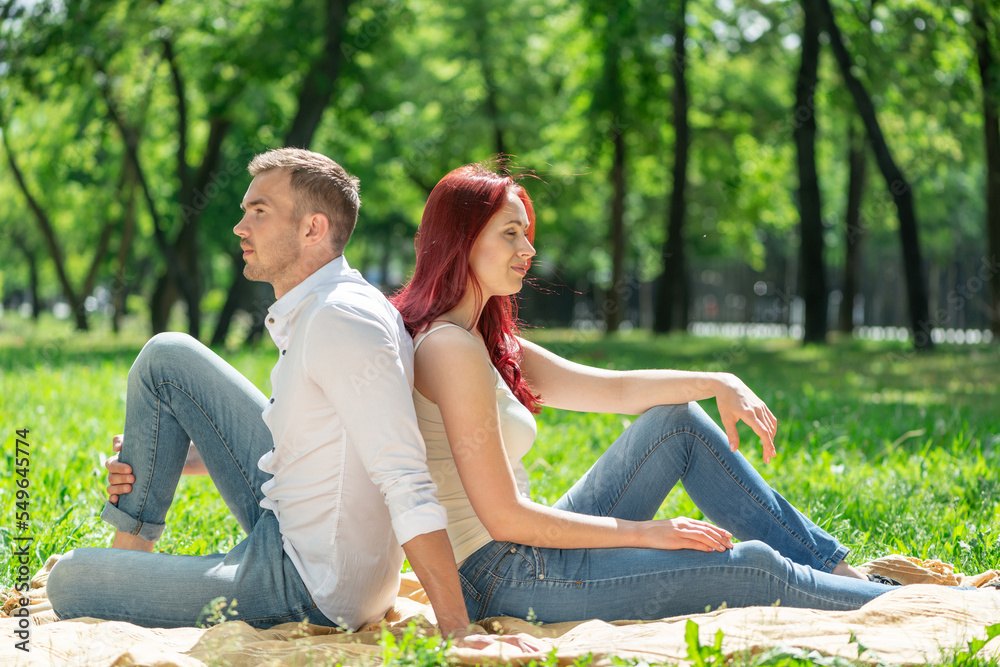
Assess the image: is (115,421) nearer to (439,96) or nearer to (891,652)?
(891,652)

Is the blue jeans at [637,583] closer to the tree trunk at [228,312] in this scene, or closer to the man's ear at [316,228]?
the man's ear at [316,228]

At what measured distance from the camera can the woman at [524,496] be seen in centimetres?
254

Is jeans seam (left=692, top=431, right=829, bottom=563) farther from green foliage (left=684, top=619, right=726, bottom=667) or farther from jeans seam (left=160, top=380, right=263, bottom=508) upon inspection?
jeans seam (left=160, top=380, right=263, bottom=508)

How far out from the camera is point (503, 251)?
2760 mm

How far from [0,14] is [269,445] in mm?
11322

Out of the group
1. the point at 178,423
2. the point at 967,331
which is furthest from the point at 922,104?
the point at 178,423

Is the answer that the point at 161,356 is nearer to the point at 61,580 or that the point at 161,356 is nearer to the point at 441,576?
the point at 61,580

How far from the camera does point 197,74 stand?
15.7m

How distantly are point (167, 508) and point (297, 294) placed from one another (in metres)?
0.93

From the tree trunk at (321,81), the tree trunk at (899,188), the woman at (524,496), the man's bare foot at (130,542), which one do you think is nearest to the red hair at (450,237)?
the woman at (524,496)

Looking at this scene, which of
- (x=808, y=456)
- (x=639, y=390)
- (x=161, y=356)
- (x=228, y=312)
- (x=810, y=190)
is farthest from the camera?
(x=810, y=190)

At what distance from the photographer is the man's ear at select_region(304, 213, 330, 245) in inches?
105

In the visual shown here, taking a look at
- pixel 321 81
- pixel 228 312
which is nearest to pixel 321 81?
pixel 321 81

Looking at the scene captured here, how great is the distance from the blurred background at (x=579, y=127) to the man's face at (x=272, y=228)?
6.08 meters
